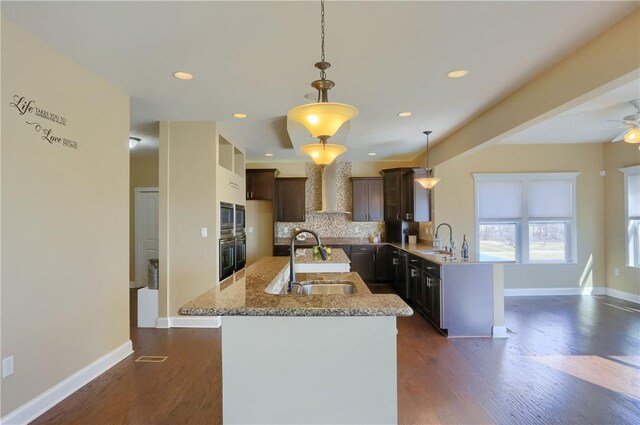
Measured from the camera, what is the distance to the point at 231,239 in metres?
5.00

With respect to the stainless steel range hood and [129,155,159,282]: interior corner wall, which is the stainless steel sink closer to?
the stainless steel range hood

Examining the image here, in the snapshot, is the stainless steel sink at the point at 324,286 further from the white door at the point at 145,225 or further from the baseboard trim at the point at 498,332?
the white door at the point at 145,225

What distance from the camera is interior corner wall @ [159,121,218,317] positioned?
4367mm

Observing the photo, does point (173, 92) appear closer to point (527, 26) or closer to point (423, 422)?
point (527, 26)

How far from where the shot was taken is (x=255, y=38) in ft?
7.76

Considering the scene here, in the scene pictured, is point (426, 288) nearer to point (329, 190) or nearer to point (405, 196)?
point (405, 196)

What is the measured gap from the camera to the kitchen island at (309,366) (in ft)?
5.35

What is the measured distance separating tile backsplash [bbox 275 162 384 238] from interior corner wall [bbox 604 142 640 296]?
3.99m

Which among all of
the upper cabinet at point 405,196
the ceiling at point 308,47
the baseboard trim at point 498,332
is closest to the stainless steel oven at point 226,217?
the ceiling at point 308,47

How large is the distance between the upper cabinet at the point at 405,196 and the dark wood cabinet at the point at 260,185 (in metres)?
2.36

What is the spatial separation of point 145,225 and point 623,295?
28.1ft

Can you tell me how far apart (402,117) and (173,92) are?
2590 mm

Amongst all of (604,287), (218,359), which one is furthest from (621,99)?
(218,359)

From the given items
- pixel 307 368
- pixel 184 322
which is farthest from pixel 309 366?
pixel 184 322
